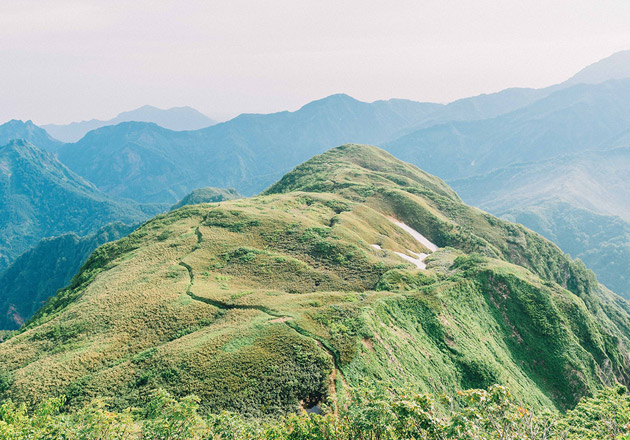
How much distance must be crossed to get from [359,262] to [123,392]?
108ft

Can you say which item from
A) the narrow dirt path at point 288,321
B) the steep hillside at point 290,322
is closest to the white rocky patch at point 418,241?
the steep hillside at point 290,322

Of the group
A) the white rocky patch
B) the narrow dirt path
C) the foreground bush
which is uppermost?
the foreground bush

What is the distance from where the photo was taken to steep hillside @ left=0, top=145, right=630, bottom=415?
25891mm

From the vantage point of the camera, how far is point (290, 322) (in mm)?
30438

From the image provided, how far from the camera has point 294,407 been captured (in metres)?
23.8

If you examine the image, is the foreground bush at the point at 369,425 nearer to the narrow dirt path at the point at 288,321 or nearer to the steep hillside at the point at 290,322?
the steep hillside at the point at 290,322

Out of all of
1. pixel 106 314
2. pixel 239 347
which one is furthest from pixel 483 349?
pixel 106 314

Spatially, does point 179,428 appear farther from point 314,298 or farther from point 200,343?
point 314,298

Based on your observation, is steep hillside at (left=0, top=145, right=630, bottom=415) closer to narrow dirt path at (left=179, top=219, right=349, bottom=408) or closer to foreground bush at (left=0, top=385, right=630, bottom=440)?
narrow dirt path at (left=179, top=219, right=349, bottom=408)

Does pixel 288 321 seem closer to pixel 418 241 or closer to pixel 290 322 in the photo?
pixel 290 322

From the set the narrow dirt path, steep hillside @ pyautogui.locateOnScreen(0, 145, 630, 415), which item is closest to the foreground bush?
steep hillside @ pyautogui.locateOnScreen(0, 145, 630, 415)

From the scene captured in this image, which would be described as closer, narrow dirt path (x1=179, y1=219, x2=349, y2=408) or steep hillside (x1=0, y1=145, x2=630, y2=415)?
steep hillside (x1=0, y1=145, x2=630, y2=415)

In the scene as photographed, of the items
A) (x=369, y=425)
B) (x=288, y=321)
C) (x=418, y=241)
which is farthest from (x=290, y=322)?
(x=418, y=241)

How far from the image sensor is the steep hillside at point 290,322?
2589 cm
